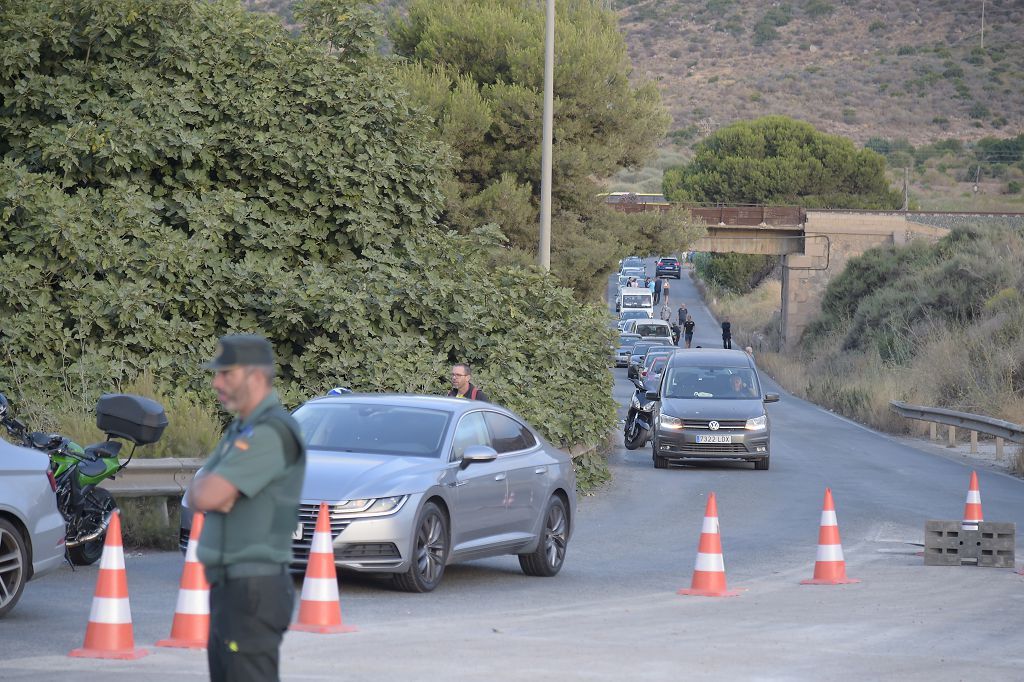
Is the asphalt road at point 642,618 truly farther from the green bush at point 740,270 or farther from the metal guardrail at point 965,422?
the green bush at point 740,270

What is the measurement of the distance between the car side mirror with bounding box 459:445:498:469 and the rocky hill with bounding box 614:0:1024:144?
122 meters

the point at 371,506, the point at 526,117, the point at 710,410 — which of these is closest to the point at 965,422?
the point at 710,410

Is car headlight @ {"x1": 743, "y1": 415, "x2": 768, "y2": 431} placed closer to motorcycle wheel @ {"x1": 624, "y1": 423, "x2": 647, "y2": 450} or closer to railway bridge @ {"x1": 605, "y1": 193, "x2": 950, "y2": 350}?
motorcycle wheel @ {"x1": 624, "y1": 423, "x2": 647, "y2": 450}

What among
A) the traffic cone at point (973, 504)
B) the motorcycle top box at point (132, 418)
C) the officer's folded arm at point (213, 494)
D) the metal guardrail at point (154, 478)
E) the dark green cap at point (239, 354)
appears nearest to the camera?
the officer's folded arm at point (213, 494)

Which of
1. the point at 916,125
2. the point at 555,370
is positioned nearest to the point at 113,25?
the point at 555,370

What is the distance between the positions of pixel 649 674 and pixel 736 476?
16346 mm

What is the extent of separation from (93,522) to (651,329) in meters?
Answer: 53.4

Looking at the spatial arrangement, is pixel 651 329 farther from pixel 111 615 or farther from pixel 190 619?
pixel 111 615

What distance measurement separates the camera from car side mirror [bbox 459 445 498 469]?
11.7 m

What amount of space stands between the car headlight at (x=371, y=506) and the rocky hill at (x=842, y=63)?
12242 cm

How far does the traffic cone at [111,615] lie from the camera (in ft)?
27.2

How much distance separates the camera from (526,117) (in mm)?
38375

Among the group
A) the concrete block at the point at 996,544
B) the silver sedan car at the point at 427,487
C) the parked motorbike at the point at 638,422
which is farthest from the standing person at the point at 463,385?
the parked motorbike at the point at 638,422

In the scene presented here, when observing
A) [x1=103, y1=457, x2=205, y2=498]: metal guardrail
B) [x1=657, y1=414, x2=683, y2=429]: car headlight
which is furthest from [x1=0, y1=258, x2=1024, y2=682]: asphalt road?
[x1=657, y1=414, x2=683, y2=429]: car headlight
